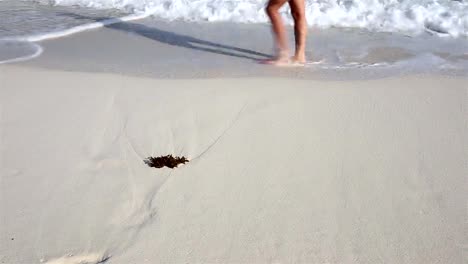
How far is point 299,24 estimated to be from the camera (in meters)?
4.41

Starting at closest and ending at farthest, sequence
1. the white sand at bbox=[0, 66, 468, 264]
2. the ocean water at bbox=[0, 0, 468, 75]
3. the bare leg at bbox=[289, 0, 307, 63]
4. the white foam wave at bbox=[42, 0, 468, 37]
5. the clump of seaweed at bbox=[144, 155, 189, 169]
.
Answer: the white sand at bbox=[0, 66, 468, 264] < the clump of seaweed at bbox=[144, 155, 189, 169] < the bare leg at bbox=[289, 0, 307, 63] < the ocean water at bbox=[0, 0, 468, 75] < the white foam wave at bbox=[42, 0, 468, 37]

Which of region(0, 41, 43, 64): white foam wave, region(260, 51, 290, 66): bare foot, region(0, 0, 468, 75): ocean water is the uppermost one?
region(0, 0, 468, 75): ocean water

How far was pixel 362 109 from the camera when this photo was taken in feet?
11.0

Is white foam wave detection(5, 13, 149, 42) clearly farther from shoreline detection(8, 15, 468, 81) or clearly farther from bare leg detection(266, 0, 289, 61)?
bare leg detection(266, 0, 289, 61)

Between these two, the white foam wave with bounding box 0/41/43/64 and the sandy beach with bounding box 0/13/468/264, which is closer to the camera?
the sandy beach with bounding box 0/13/468/264

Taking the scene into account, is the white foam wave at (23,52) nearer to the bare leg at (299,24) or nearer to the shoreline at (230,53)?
the shoreline at (230,53)

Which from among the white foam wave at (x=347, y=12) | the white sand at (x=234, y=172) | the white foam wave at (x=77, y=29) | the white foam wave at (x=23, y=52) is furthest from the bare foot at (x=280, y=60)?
the white foam wave at (x=77, y=29)

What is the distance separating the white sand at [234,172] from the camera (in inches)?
86.7

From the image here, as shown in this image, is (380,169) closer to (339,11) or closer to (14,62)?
(14,62)

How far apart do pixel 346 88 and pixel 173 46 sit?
80.4 inches

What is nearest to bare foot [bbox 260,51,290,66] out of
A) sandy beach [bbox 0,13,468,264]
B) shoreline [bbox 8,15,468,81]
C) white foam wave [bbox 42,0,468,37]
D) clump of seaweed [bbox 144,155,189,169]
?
shoreline [bbox 8,15,468,81]

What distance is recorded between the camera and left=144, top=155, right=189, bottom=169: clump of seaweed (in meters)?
2.73

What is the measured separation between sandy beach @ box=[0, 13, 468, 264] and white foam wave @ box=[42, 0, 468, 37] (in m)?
2.08

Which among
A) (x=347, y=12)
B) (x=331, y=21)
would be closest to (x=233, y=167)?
(x=331, y=21)
